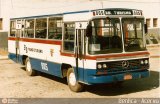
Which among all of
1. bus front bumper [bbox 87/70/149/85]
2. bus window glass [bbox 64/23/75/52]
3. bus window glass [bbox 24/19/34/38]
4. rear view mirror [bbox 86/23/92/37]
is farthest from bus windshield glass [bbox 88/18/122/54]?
bus window glass [bbox 24/19/34/38]

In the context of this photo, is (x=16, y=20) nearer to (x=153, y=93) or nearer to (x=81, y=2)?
(x=153, y=93)

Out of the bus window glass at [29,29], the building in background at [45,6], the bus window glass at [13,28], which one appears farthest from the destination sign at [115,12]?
the building in background at [45,6]

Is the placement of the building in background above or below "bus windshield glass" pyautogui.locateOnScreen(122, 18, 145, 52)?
above

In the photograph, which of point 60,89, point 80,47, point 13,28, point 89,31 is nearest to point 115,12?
point 89,31

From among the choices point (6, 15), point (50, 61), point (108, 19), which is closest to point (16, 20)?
point (50, 61)

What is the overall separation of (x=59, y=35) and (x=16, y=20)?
6.05 metres

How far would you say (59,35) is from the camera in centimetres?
1360

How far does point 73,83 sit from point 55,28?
2444mm

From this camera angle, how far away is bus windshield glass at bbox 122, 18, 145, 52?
39.5ft

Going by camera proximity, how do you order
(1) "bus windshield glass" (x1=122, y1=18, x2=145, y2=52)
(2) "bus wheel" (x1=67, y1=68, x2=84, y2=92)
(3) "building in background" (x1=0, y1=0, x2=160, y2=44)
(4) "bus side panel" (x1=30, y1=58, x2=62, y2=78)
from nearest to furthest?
(1) "bus windshield glass" (x1=122, y1=18, x2=145, y2=52), (2) "bus wheel" (x1=67, y1=68, x2=84, y2=92), (4) "bus side panel" (x1=30, y1=58, x2=62, y2=78), (3) "building in background" (x1=0, y1=0, x2=160, y2=44)

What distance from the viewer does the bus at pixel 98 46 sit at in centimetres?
1143

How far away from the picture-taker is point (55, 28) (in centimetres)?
1395

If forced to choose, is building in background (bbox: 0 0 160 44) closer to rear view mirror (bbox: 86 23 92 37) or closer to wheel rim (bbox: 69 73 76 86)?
wheel rim (bbox: 69 73 76 86)

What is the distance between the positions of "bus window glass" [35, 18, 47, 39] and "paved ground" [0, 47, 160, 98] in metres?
1.92
